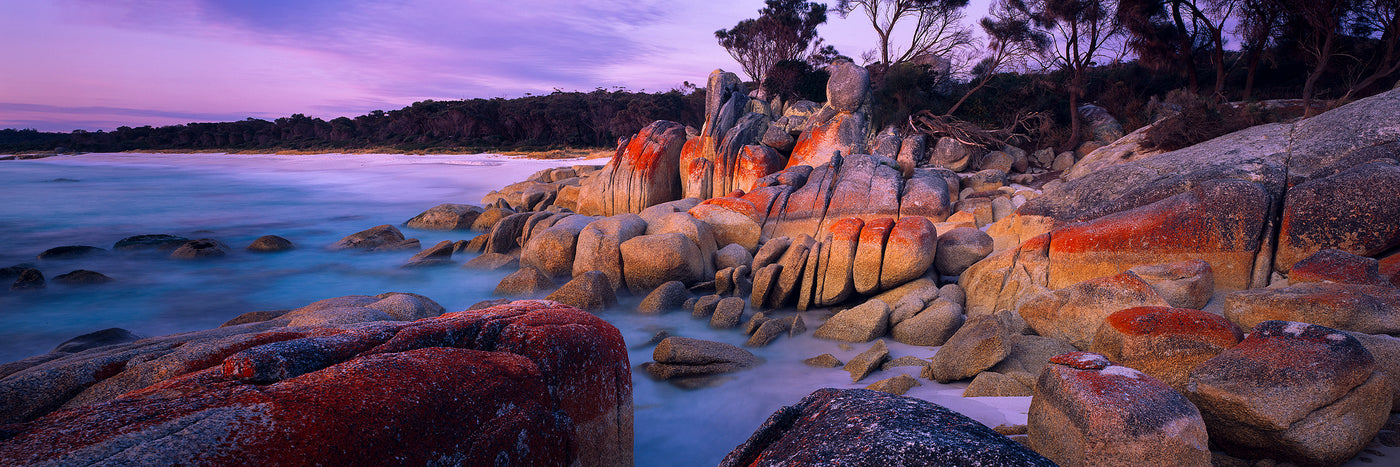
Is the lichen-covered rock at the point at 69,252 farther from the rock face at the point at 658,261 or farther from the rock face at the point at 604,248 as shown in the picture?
the rock face at the point at 658,261

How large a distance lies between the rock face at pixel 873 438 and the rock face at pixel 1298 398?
2307 millimetres

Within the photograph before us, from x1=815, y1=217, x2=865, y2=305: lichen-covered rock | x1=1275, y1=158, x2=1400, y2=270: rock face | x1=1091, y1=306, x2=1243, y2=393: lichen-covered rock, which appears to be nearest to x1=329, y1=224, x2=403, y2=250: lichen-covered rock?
x1=815, y1=217, x2=865, y2=305: lichen-covered rock

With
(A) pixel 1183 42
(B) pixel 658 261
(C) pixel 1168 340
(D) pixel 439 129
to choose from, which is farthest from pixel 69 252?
(D) pixel 439 129

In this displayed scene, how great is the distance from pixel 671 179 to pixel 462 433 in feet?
48.3

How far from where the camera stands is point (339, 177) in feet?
117

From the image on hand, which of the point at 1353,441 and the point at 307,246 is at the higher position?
the point at 1353,441

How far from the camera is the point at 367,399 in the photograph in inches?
90.1

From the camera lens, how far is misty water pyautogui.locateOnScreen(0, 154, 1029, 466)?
5777 millimetres

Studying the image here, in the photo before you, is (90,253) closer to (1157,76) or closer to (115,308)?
(115,308)

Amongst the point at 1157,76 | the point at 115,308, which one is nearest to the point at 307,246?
the point at 115,308

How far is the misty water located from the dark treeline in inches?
765

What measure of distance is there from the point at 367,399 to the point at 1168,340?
194 inches

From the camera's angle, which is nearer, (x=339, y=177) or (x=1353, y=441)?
(x=1353, y=441)

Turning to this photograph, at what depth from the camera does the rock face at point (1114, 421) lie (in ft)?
9.53
